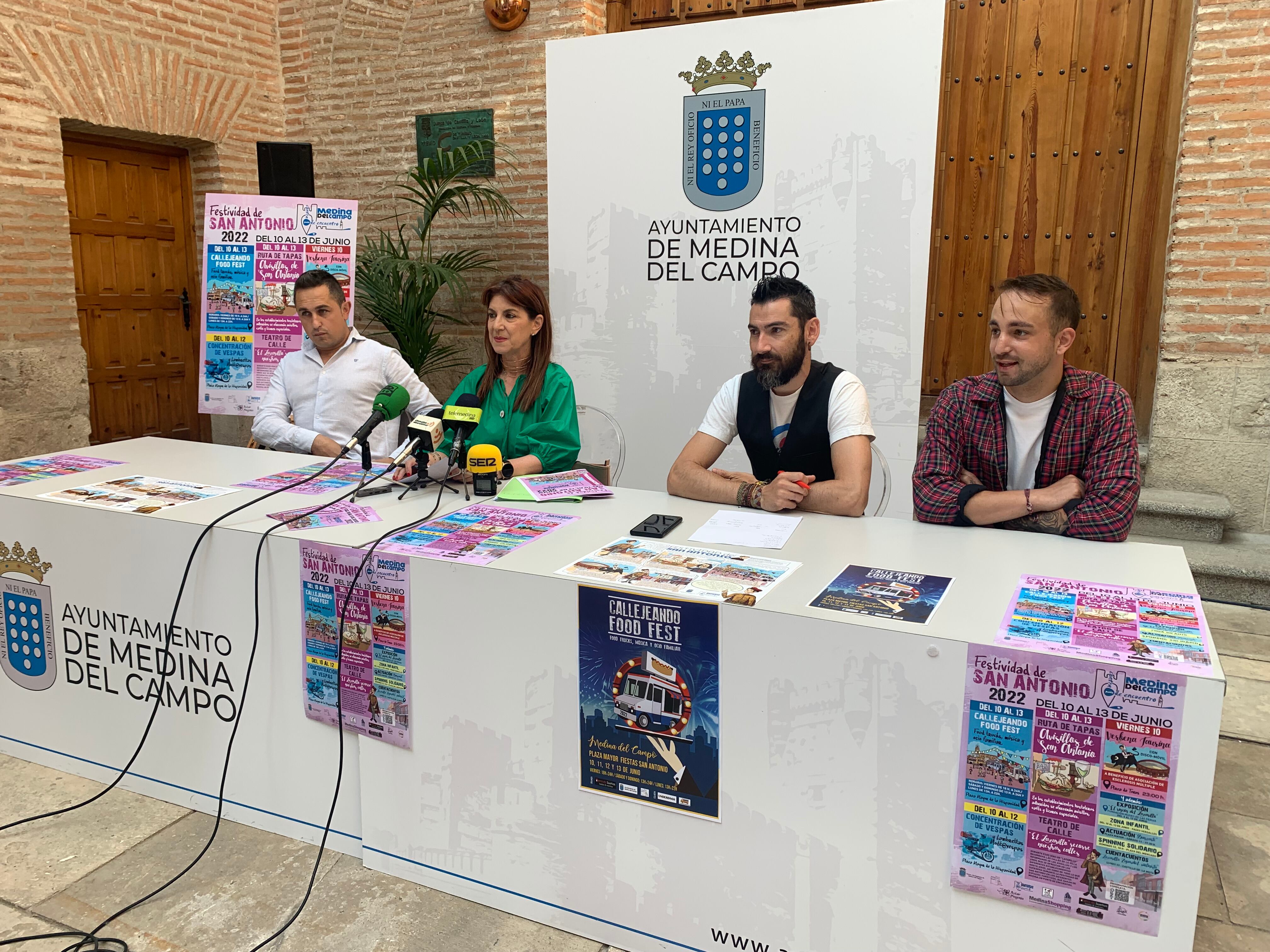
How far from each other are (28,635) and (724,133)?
2.91m

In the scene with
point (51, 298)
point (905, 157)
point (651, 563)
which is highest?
point (905, 157)

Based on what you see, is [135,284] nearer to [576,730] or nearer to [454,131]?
[454,131]

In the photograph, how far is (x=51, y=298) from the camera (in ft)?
15.9

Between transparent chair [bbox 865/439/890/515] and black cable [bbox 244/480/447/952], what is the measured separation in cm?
159

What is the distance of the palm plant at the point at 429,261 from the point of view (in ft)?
17.1

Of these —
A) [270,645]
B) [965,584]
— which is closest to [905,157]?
[965,584]

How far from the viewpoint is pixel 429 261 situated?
5355 mm

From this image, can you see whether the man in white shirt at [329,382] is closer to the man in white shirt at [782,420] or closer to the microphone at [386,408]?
the microphone at [386,408]

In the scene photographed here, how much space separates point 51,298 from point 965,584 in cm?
503

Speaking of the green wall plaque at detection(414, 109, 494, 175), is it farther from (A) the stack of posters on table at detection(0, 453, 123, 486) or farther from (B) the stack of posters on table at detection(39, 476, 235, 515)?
(B) the stack of posters on table at detection(39, 476, 235, 515)

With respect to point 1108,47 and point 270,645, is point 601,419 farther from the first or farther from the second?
point 1108,47

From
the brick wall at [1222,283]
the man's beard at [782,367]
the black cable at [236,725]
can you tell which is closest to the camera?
the black cable at [236,725]

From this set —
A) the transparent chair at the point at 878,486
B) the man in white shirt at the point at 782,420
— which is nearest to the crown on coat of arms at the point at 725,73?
the man in white shirt at the point at 782,420

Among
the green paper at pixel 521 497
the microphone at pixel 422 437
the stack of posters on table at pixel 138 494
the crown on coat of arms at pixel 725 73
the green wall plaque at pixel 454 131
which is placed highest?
the green wall plaque at pixel 454 131
